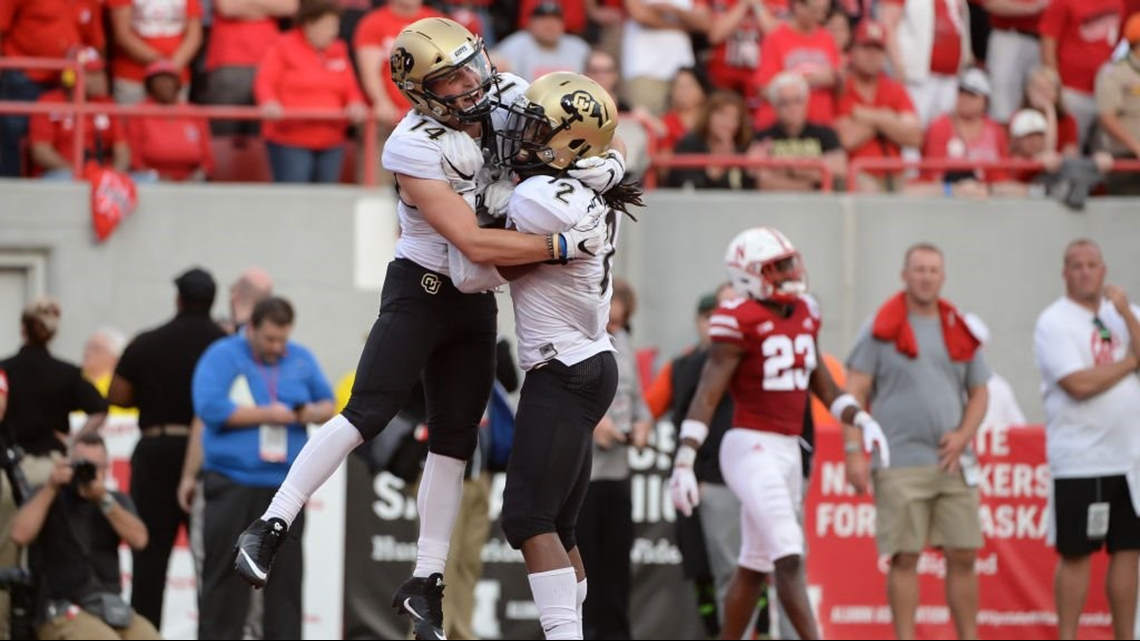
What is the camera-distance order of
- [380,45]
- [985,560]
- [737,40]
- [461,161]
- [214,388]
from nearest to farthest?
1. [461,161]
2. [214,388]
3. [985,560]
4. [380,45]
5. [737,40]

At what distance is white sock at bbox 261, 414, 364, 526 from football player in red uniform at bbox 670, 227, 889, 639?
2.66 m

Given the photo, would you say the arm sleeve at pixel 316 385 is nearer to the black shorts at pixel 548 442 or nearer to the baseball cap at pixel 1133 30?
the black shorts at pixel 548 442

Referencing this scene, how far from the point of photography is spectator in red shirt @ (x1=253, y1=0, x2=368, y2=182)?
13031mm

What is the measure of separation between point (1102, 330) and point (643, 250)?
4.22 meters

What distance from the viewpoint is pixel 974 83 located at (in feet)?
46.4

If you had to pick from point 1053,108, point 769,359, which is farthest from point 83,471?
point 1053,108

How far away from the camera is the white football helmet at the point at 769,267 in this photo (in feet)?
30.9

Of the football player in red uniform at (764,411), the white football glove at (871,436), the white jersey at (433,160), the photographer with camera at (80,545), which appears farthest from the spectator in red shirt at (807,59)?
the white jersey at (433,160)

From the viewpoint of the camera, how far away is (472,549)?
406 inches

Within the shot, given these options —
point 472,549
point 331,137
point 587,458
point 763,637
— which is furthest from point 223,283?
point 587,458

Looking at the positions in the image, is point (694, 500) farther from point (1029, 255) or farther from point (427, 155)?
point (1029, 255)

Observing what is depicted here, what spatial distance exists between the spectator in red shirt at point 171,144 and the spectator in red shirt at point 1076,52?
6.21 meters

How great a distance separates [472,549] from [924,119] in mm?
5970

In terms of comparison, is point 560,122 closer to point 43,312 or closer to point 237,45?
point 43,312
